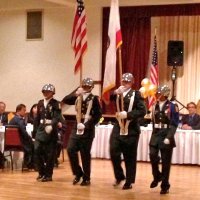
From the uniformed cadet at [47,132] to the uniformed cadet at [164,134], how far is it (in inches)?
71.2

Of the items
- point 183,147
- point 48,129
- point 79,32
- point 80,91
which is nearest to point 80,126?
point 80,91

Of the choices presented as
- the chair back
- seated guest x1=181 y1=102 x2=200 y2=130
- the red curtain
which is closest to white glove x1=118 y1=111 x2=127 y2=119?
the chair back

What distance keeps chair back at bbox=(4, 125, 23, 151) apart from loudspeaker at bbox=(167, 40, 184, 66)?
19.4 feet

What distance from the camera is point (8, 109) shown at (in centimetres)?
1758

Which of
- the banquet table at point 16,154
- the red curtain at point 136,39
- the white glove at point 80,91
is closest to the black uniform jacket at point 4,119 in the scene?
the banquet table at point 16,154

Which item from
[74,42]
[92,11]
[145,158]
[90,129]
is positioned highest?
[92,11]

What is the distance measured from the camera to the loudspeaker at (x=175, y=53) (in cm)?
1498

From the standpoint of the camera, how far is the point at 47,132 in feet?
30.0

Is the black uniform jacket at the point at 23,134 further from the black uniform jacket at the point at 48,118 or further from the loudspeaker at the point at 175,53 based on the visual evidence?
the loudspeaker at the point at 175,53

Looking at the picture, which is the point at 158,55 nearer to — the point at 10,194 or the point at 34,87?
the point at 34,87

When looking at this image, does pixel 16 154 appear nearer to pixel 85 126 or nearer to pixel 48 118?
pixel 48 118

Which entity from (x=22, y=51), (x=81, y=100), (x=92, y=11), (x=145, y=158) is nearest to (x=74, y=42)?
(x=81, y=100)

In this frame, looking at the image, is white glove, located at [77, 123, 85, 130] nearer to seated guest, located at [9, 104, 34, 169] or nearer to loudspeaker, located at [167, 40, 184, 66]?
seated guest, located at [9, 104, 34, 169]

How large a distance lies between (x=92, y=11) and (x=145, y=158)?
5.57 meters
